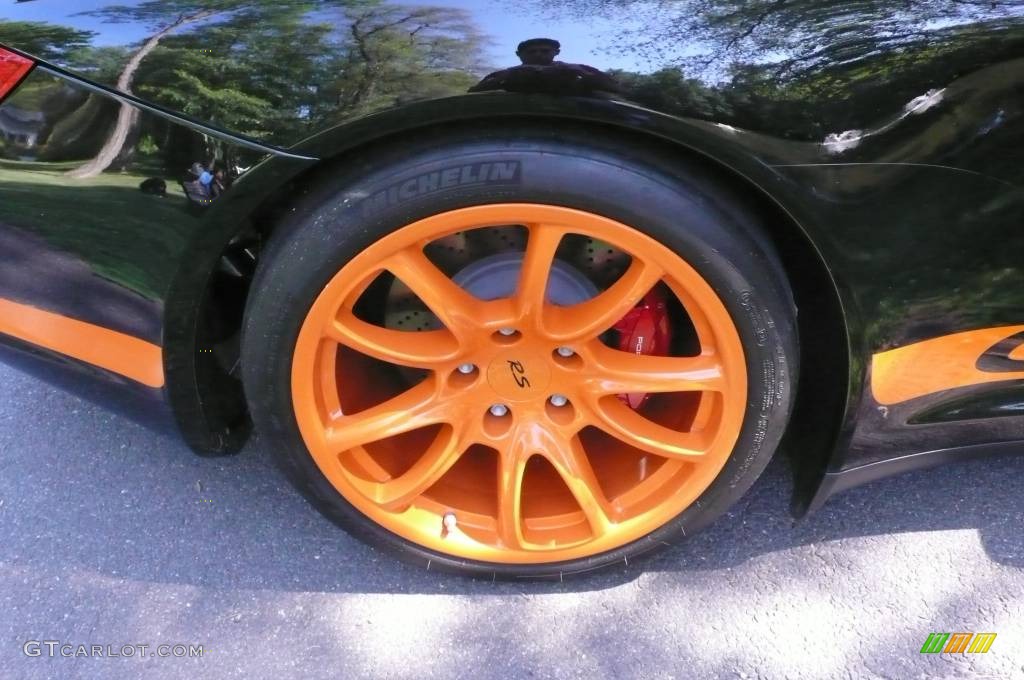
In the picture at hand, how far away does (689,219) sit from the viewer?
1.37m

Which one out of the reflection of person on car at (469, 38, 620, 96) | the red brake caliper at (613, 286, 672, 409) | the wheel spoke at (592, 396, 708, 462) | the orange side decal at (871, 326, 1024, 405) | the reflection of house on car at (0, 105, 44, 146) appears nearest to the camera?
the reflection of person on car at (469, 38, 620, 96)

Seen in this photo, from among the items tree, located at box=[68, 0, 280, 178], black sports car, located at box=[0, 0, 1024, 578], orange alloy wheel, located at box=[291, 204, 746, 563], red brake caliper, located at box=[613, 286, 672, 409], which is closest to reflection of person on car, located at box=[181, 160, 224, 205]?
black sports car, located at box=[0, 0, 1024, 578]

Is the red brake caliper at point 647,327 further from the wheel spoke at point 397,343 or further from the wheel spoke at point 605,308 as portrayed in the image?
the wheel spoke at point 397,343

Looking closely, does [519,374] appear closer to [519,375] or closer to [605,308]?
[519,375]

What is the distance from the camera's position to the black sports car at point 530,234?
4.20 ft

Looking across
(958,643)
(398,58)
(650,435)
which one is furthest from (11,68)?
(958,643)

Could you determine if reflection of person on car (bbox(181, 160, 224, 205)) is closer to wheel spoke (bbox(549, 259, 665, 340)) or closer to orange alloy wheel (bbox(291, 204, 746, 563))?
orange alloy wheel (bbox(291, 204, 746, 563))

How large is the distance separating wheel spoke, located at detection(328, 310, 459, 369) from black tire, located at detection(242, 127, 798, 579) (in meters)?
0.11

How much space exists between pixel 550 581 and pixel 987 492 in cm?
114

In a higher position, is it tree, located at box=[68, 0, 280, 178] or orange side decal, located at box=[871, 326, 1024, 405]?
tree, located at box=[68, 0, 280, 178]

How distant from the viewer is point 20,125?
1.38m

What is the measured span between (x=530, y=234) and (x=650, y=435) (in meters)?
0.52

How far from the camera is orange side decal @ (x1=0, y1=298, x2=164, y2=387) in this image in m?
1.61

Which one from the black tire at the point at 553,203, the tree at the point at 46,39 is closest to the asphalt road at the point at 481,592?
the black tire at the point at 553,203
